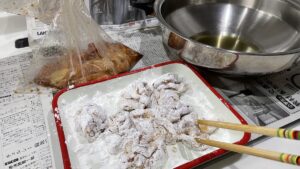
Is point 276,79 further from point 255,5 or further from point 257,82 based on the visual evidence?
point 255,5

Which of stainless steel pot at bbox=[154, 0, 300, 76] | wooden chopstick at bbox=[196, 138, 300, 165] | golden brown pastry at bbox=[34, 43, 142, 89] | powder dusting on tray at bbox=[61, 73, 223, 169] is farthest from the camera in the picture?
stainless steel pot at bbox=[154, 0, 300, 76]

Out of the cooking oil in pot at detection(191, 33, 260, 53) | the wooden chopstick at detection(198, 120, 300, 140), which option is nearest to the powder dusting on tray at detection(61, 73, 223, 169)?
the wooden chopstick at detection(198, 120, 300, 140)

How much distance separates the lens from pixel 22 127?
53 cm

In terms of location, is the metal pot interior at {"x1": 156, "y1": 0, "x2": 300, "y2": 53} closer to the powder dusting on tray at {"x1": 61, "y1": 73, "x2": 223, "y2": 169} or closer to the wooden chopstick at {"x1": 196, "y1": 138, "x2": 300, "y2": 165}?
the powder dusting on tray at {"x1": 61, "y1": 73, "x2": 223, "y2": 169}

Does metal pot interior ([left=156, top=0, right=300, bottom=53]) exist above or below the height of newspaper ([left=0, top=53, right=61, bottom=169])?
above

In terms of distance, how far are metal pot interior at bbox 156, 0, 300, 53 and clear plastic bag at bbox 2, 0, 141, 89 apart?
0.20 m

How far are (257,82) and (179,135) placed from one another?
299mm

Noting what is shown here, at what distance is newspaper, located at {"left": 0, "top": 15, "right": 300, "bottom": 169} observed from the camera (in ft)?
1.60

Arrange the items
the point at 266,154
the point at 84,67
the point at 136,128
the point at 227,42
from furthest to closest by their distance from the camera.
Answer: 1. the point at 227,42
2. the point at 84,67
3. the point at 136,128
4. the point at 266,154

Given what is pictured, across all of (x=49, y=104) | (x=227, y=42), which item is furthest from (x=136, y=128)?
(x=227, y=42)

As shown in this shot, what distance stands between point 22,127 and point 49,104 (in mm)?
75

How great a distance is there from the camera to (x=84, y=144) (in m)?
0.48

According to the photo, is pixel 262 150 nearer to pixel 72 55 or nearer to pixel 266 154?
pixel 266 154

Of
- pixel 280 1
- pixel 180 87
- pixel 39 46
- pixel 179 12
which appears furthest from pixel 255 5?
pixel 39 46
